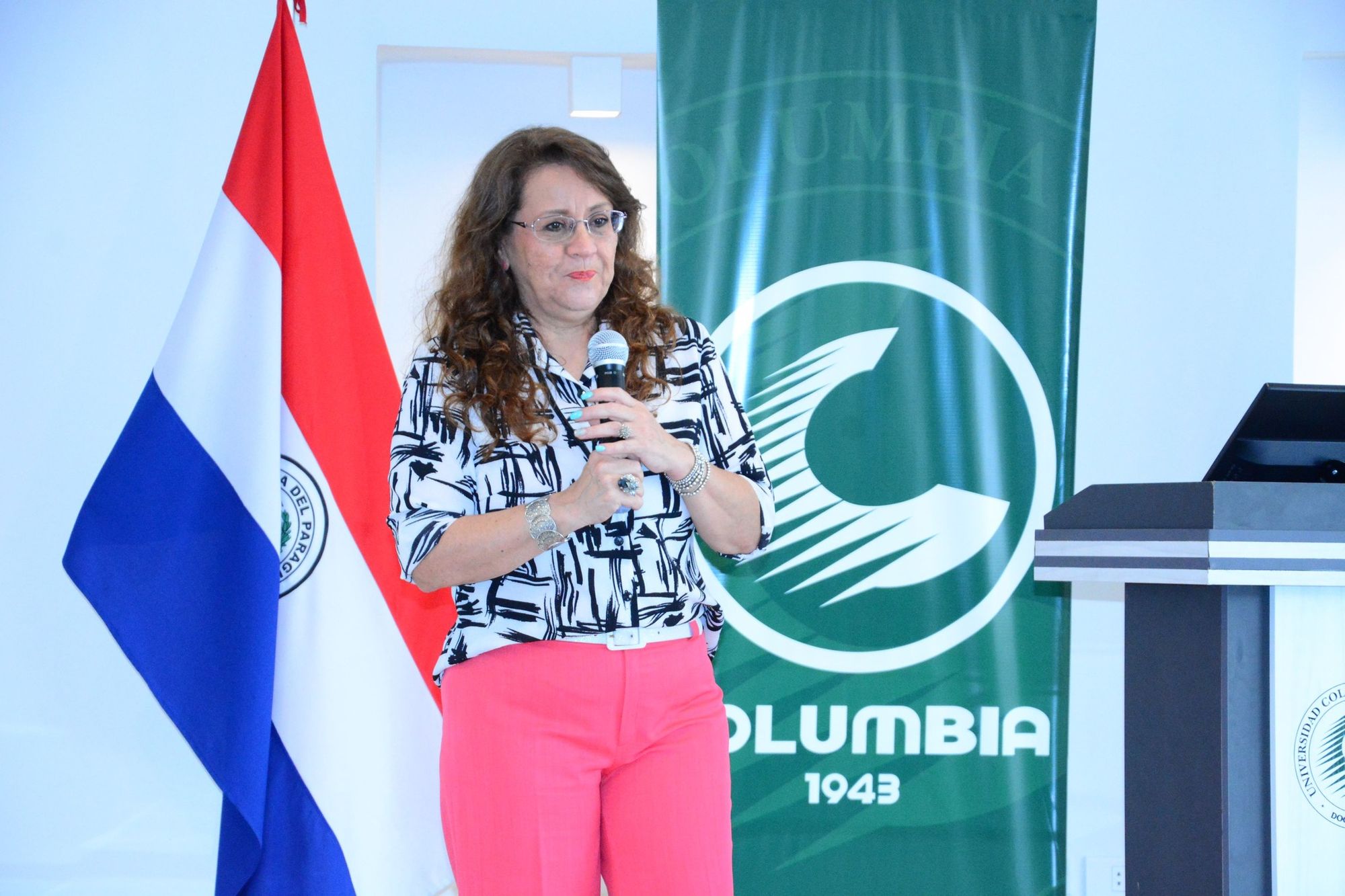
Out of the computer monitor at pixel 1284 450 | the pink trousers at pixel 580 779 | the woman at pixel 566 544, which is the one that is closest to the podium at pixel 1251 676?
the computer monitor at pixel 1284 450

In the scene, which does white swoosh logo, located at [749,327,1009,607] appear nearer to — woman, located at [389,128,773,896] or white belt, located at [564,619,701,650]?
woman, located at [389,128,773,896]

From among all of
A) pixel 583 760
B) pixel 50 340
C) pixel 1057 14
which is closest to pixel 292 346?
pixel 50 340

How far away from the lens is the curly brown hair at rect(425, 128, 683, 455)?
152 centimetres

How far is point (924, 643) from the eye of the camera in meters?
2.84

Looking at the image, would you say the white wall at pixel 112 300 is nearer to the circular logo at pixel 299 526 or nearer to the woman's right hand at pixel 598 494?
the circular logo at pixel 299 526

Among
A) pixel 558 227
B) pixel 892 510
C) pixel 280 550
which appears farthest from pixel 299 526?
pixel 892 510

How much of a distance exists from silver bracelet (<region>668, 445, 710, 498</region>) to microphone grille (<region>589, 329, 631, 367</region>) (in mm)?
151

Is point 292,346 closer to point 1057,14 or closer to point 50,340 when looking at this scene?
point 50,340

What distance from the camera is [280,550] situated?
7.80 feet

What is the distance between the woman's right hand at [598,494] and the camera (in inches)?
52.3

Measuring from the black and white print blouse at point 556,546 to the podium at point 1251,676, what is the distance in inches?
22.9

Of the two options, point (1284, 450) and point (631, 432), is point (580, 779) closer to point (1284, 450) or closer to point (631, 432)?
point (631, 432)

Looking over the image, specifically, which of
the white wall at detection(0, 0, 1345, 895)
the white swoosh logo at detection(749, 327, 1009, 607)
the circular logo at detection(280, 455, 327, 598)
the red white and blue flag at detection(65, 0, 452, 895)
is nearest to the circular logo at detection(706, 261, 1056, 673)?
the white swoosh logo at detection(749, 327, 1009, 607)

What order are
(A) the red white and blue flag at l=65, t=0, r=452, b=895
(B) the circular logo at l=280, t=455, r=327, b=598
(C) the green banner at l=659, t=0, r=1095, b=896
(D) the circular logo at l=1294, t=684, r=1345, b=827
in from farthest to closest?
(C) the green banner at l=659, t=0, r=1095, b=896 < (B) the circular logo at l=280, t=455, r=327, b=598 < (A) the red white and blue flag at l=65, t=0, r=452, b=895 < (D) the circular logo at l=1294, t=684, r=1345, b=827
